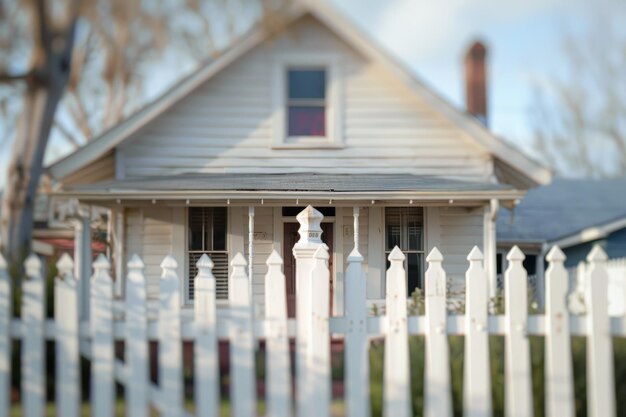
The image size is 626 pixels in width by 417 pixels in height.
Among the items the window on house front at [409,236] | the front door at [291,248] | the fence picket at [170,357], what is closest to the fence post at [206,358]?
the fence picket at [170,357]

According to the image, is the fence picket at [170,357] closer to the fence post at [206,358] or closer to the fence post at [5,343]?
the fence post at [206,358]

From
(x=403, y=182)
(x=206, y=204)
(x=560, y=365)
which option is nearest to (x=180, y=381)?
(x=560, y=365)

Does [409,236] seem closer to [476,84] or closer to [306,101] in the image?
[306,101]

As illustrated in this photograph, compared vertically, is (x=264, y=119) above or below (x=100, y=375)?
Result: above

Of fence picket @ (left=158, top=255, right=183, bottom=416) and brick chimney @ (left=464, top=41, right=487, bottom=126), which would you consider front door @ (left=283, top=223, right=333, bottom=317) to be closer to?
fence picket @ (left=158, top=255, right=183, bottom=416)

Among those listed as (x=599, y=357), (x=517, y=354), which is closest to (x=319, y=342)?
(x=517, y=354)

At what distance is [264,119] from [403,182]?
9.13ft

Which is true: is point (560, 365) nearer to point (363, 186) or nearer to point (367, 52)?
point (363, 186)

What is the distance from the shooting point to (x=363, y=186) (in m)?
12.3

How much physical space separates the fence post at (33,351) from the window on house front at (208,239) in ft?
29.5

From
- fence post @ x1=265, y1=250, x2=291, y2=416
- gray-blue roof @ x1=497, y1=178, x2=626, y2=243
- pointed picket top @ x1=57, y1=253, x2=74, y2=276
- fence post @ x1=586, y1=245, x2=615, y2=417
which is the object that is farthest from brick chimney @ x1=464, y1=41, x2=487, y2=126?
pointed picket top @ x1=57, y1=253, x2=74, y2=276

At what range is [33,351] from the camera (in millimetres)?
4508

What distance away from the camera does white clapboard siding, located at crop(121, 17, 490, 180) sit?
44.8 feet

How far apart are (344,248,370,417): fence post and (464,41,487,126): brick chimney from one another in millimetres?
17465
